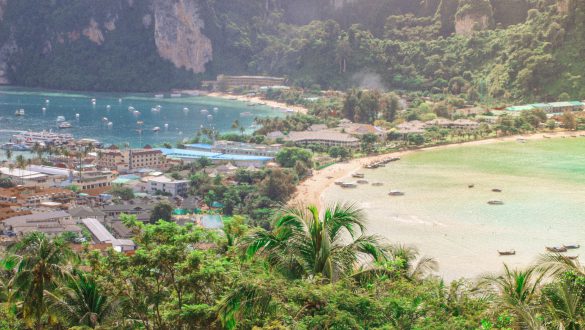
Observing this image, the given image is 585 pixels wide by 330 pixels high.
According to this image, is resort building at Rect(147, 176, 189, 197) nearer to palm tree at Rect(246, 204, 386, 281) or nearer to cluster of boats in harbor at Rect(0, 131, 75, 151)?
cluster of boats in harbor at Rect(0, 131, 75, 151)

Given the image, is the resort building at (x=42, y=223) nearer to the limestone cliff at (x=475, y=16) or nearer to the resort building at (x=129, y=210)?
the resort building at (x=129, y=210)

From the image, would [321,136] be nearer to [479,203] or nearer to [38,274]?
[479,203]

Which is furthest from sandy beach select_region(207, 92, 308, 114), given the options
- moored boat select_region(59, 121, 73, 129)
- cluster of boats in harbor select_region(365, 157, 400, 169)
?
cluster of boats in harbor select_region(365, 157, 400, 169)

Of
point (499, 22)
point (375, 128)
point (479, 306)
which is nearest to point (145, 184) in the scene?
point (375, 128)

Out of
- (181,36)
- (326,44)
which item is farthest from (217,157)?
(181,36)

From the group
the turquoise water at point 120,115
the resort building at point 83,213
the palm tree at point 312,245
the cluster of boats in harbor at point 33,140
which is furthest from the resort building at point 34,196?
the palm tree at point 312,245
